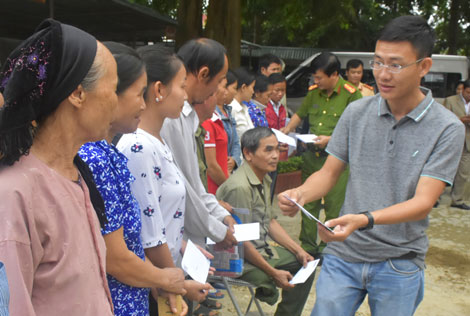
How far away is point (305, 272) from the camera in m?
3.23

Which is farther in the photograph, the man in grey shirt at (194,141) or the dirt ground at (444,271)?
the dirt ground at (444,271)

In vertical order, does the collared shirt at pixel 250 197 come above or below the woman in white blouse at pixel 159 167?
below

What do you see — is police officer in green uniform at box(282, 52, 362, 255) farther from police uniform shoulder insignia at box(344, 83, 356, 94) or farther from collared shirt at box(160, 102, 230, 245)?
collared shirt at box(160, 102, 230, 245)

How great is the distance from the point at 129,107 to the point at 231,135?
9.68ft

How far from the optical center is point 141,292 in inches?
75.9

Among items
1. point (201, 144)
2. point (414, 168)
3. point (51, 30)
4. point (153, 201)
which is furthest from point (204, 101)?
point (51, 30)

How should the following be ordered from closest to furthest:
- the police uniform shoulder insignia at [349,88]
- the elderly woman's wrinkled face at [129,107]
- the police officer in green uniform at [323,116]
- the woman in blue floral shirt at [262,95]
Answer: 1. the elderly woman's wrinkled face at [129,107]
2. the police officer in green uniform at [323,116]
3. the police uniform shoulder insignia at [349,88]
4. the woman in blue floral shirt at [262,95]

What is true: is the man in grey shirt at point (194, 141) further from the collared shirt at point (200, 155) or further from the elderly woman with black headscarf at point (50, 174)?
the elderly woman with black headscarf at point (50, 174)

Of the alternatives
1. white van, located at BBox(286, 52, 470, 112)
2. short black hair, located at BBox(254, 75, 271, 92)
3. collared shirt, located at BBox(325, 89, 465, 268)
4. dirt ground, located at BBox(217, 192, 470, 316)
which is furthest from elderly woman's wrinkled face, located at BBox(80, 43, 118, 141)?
white van, located at BBox(286, 52, 470, 112)

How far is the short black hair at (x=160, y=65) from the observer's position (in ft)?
7.31

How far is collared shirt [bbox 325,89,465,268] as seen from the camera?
2158 millimetres

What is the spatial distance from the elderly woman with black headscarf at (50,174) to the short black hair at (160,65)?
879 mm

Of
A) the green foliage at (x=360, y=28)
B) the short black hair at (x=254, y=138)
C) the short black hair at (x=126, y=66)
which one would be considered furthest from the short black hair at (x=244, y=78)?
the green foliage at (x=360, y=28)

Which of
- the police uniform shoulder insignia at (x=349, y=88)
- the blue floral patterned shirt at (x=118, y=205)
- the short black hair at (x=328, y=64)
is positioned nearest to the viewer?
the blue floral patterned shirt at (x=118, y=205)
